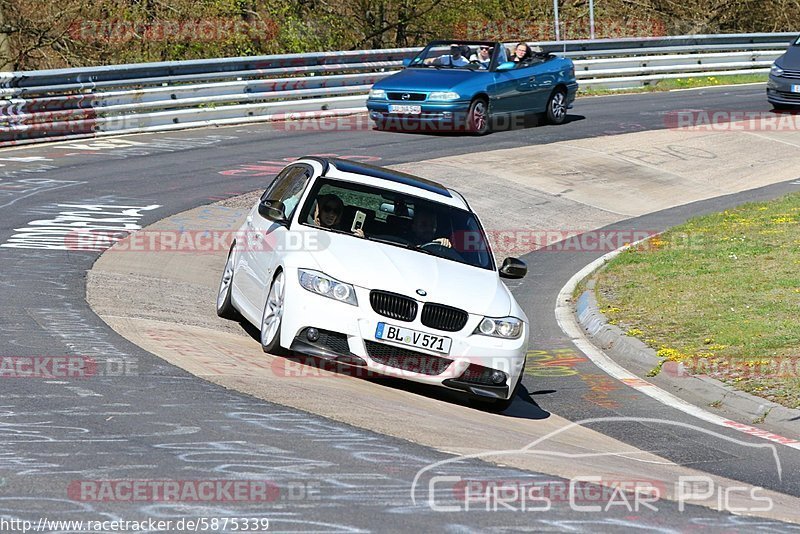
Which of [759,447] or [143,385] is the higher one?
[143,385]

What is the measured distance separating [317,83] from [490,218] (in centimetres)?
942

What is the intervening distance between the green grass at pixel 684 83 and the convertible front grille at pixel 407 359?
24.0m

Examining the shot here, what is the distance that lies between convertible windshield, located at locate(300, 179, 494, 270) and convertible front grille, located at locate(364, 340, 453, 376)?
127cm

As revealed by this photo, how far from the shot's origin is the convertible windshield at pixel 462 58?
24266mm

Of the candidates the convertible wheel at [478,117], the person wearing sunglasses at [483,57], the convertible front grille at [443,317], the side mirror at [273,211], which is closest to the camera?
the convertible front grille at [443,317]

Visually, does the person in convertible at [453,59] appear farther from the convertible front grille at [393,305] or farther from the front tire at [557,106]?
the convertible front grille at [393,305]

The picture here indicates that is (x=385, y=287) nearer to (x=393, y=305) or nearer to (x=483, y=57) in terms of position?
(x=393, y=305)

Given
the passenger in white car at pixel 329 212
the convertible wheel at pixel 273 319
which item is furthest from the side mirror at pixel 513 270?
the convertible wheel at pixel 273 319

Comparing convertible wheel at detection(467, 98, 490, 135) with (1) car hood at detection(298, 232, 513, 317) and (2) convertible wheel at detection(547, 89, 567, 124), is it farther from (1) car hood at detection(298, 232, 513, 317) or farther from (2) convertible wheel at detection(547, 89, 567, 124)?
(1) car hood at detection(298, 232, 513, 317)

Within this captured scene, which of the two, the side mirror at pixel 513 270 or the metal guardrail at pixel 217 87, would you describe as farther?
the metal guardrail at pixel 217 87

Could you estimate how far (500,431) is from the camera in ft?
27.5

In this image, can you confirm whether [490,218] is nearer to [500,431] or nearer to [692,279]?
[692,279]

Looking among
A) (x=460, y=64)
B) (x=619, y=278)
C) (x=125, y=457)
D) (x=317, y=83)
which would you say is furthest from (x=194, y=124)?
(x=125, y=457)

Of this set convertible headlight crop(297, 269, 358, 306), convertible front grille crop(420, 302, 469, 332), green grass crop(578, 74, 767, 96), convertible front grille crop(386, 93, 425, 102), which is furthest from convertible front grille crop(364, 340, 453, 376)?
green grass crop(578, 74, 767, 96)
